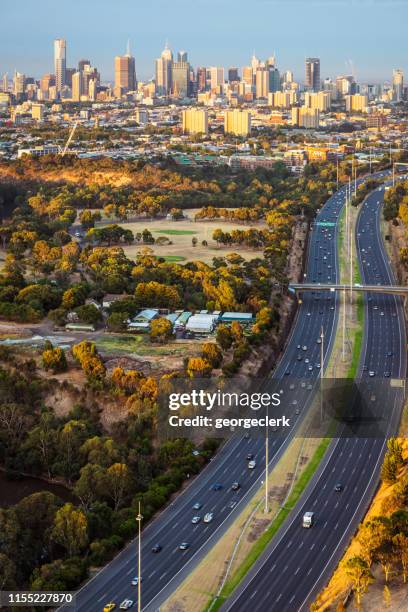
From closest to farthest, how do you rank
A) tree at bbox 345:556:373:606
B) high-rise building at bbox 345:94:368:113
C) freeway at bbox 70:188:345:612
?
1. tree at bbox 345:556:373:606
2. freeway at bbox 70:188:345:612
3. high-rise building at bbox 345:94:368:113

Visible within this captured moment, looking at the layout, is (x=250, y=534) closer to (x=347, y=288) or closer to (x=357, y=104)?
(x=347, y=288)

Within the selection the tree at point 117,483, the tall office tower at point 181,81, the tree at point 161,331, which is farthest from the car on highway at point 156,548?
the tall office tower at point 181,81

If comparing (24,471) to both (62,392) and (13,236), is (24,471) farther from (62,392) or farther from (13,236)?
(13,236)

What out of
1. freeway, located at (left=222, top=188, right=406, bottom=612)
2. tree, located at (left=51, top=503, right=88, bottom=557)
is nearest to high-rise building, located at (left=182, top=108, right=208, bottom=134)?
freeway, located at (left=222, top=188, right=406, bottom=612)

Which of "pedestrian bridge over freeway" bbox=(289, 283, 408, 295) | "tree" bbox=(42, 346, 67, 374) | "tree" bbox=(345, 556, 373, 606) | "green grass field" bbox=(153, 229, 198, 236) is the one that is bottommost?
"tree" bbox=(345, 556, 373, 606)

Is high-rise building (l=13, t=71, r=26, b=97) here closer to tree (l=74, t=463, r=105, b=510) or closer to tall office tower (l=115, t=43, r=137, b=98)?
tall office tower (l=115, t=43, r=137, b=98)

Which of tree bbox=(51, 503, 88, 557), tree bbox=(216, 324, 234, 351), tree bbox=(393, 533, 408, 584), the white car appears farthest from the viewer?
tree bbox=(216, 324, 234, 351)
